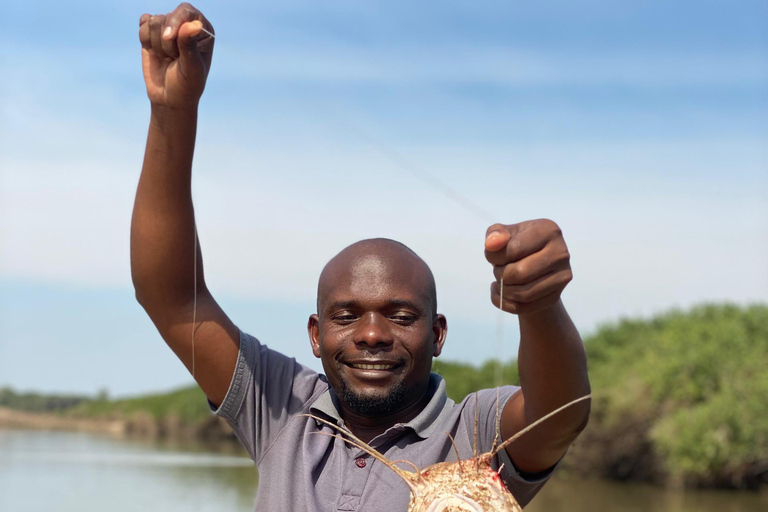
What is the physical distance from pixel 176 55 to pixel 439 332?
53.0 inches

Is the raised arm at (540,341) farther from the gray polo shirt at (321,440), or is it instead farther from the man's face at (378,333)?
the man's face at (378,333)

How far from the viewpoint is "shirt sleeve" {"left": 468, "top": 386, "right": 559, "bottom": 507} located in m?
2.57

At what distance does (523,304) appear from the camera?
213 centimetres

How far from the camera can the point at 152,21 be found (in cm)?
269

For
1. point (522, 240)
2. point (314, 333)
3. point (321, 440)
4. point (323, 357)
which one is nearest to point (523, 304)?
point (522, 240)

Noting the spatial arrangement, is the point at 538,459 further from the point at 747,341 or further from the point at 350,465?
the point at 747,341

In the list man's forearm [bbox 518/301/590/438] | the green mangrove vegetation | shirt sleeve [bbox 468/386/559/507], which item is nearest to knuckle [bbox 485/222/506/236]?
man's forearm [bbox 518/301/590/438]

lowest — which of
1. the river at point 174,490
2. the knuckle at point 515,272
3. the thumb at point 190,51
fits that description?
the river at point 174,490

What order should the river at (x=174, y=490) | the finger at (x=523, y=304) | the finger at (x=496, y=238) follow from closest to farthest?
1. the finger at (x=496, y=238)
2. the finger at (x=523, y=304)
3. the river at (x=174, y=490)

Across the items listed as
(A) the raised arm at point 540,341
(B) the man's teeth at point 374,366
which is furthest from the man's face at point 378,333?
(A) the raised arm at point 540,341

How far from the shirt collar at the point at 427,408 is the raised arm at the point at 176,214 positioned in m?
0.36

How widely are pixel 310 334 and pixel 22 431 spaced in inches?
2363

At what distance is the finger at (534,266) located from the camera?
2041mm

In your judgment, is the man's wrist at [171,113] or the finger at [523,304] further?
the man's wrist at [171,113]
